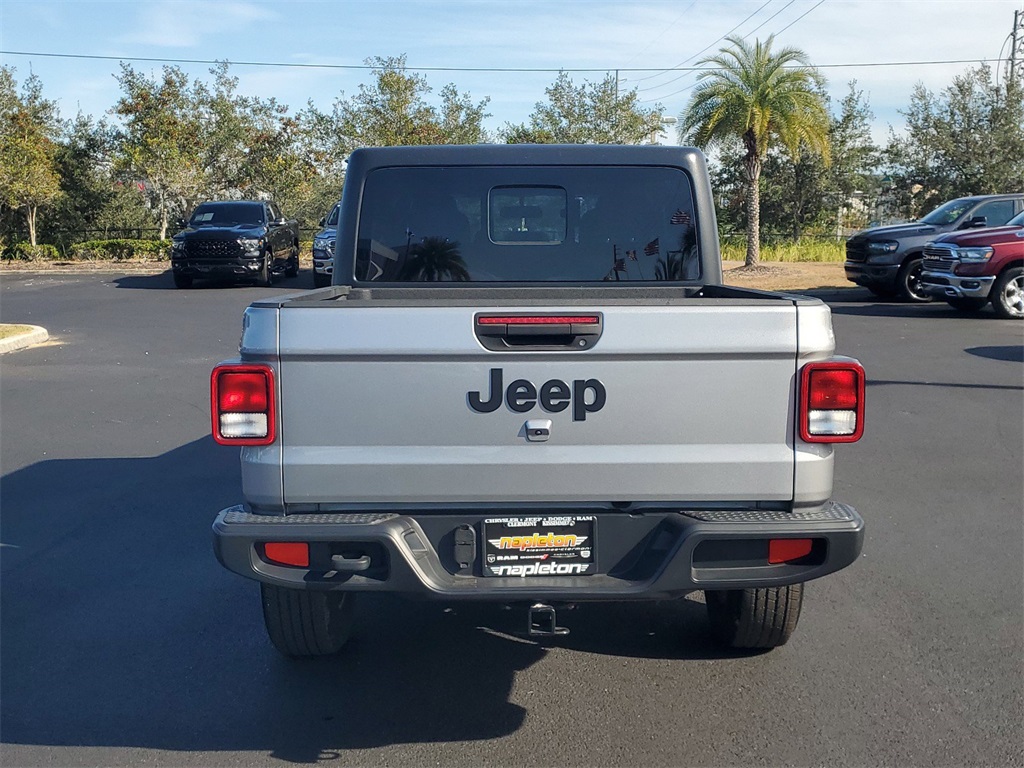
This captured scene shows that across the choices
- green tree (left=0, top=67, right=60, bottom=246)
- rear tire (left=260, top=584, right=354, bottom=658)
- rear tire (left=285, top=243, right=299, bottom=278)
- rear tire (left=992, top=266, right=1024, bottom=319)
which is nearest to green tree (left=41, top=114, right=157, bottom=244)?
green tree (left=0, top=67, right=60, bottom=246)

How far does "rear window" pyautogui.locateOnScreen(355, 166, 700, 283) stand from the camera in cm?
486

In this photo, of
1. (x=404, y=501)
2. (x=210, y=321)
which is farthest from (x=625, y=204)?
(x=210, y=321)

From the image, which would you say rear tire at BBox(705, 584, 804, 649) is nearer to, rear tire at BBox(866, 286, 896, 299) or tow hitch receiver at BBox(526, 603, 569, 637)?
tow hitch receiver at BBox(526, 603, 569, 637)

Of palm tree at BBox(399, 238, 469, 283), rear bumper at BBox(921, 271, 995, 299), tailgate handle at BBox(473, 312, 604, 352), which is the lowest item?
rear bumper at BBox(921, 271, 995, 299)

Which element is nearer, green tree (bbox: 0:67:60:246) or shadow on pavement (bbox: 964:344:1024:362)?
shadow on pavement (bbox: 964:344:1024:362)

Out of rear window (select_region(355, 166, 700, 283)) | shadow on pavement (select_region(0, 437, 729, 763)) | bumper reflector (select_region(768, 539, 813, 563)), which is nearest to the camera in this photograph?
bumper reflector (select_region(768, 539, 813, 563))

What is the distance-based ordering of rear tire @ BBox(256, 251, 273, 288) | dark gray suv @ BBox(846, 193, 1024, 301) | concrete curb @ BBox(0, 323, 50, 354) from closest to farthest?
1. concrete curb @ BBox(0, 323, 50, 354)
2. dark gray suv @ BBox(846, 193, 1024, 301)
3. rear tire @ BBox(256, 251, 273, 288)

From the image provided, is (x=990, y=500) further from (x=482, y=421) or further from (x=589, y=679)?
(x=482, y=421)

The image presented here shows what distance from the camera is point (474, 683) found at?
4.12 metres

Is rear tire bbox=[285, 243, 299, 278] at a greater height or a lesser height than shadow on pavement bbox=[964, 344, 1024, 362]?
greater

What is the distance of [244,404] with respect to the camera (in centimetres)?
340

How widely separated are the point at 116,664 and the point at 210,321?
13.1 meters

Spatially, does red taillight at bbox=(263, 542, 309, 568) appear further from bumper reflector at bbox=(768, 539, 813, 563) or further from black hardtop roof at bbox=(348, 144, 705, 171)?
black hardtop roof at bbox=(348, 144, 705, 171)

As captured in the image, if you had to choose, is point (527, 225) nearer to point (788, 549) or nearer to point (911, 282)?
point (788, 549)
